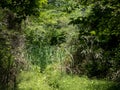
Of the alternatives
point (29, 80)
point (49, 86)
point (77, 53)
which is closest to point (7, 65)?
point (29, 80)

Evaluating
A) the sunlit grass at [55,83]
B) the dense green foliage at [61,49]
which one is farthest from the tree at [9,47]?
the sunlit grass at [55,83]

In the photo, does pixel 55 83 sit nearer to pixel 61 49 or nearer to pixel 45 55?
pixel 45 55

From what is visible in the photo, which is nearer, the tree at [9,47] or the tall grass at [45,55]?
the tree at [9,47]

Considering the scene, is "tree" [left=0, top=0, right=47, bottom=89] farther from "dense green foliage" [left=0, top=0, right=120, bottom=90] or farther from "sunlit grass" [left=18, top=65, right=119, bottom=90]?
"sunlit grass" [left=18, top=65, right=119, bottom=90]

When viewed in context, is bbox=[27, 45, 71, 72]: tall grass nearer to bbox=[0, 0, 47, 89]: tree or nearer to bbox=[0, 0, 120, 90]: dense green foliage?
bbox=[0, 0, 120, 90]: dense green foliage

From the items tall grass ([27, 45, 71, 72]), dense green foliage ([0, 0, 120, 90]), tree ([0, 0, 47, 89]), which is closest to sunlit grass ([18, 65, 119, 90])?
dense green foliage ([0, 0, 120, 90])

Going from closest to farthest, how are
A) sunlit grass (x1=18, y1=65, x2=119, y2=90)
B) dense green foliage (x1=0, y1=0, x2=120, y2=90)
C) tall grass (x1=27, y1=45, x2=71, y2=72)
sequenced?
dense green foliage (x1=0, y1=0, x2=120, y2=90) < sunlit grass (x1=18, y1=65, x2=119, y2=90) < tall grass (x1=27, y1=45, x2=71, y2=72)

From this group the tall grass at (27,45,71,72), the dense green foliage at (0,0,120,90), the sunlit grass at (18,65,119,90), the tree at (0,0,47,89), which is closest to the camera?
the dense green foliage at (0,0,120,90)

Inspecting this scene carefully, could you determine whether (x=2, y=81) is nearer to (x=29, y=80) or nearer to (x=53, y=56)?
(x=29, y=80)

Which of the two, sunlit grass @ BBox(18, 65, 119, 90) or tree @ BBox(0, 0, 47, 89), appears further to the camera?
sunlit grass @ BBox(18, 65, 119, 90)

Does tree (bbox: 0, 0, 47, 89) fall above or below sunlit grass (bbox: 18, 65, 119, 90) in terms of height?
above

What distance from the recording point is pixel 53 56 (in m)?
13.4

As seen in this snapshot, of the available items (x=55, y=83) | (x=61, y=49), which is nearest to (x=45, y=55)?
(x=61, y=49)

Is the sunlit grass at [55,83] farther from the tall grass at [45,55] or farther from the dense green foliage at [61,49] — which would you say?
the tall grass at [45,55]
